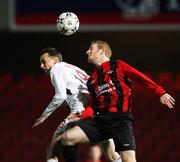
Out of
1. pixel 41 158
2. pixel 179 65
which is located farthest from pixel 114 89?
pixel 179 65

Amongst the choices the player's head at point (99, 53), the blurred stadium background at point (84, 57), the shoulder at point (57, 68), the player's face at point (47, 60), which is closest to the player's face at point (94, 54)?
the player's head at point (99, 53)

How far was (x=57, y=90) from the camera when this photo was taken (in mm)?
6816

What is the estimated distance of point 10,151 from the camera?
39.8 ft

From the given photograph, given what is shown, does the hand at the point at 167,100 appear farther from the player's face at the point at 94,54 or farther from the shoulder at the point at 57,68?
the shoulder at the point at 57,68

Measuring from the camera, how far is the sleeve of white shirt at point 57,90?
22.3 ft

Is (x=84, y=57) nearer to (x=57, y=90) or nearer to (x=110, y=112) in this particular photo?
(x=57, y=90)

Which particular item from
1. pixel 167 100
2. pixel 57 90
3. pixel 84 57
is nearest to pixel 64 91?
pixel 57 90

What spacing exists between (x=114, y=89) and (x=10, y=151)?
18.7 ft

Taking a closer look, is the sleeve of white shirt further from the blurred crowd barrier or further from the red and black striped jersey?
the blurred crowd barrier

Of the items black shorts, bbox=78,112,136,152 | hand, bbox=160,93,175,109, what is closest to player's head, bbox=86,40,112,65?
black shorts, bbox=78,112,136,152

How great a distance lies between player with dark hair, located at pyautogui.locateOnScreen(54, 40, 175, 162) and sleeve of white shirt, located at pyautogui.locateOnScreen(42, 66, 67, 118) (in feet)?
0.72

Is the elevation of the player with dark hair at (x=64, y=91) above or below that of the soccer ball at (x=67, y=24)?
below

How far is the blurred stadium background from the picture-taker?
39.5ft

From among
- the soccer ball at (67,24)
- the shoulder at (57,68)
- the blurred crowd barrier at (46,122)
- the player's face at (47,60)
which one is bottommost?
the blurred crowd barrier at (46,122)
